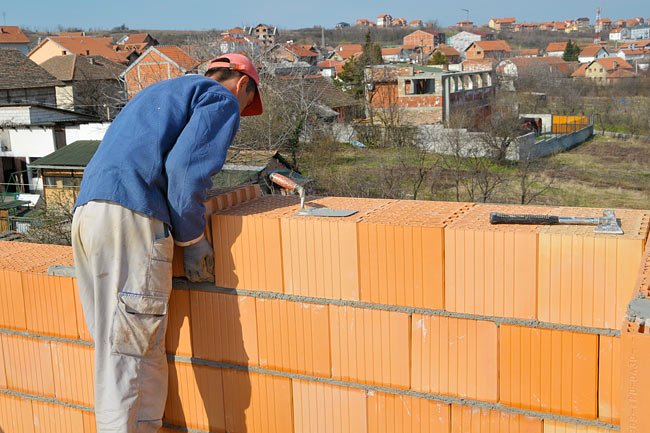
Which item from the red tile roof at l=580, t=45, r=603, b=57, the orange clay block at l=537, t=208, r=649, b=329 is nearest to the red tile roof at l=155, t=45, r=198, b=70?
Result: the orange clay block at l=537, t=208, r=649, b=329

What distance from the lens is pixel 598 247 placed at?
2.21m

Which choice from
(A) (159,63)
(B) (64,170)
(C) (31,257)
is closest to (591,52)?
(A) (159,63)

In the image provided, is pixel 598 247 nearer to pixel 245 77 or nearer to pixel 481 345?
pixel 481 345

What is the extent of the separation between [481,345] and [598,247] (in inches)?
22.1

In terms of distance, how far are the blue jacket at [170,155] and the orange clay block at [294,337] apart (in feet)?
1.54

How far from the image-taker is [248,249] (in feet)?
9.29

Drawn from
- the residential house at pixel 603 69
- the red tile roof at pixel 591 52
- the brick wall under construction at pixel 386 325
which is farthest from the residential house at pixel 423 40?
the brick wall under construction at pixel 386 325

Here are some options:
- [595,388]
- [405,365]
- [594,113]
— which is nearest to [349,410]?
[405,365]

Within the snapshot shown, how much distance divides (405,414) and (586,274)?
3.02ft

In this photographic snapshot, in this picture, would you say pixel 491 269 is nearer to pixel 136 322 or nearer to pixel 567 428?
pixel 567 428

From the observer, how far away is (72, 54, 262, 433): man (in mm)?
2621

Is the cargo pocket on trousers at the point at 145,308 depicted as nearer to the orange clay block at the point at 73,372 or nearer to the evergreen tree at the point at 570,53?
the orange clay block at the point at 73,372

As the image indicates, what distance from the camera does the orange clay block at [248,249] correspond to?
9.09ft

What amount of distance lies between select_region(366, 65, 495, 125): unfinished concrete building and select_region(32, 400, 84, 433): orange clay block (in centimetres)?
3157
